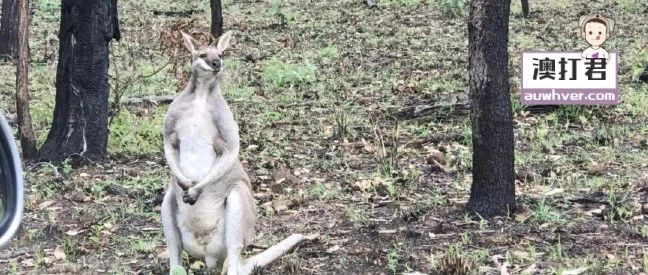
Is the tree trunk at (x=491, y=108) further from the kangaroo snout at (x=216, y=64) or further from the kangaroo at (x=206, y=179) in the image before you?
the kangaroo snout at (x=216, y=64)

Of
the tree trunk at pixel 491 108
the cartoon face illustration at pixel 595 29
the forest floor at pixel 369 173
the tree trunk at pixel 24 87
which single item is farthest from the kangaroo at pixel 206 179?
the cartoon face illustration at pixel 595 29

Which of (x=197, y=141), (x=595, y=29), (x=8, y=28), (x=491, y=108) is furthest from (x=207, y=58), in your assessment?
(x=8, y=28)

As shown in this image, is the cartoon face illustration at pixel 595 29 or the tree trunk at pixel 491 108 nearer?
the tree trunk at pixel 491 108

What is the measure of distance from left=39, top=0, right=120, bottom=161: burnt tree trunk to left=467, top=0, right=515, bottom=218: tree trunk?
358cm

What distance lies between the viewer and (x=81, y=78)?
782cm

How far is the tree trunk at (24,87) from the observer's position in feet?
24.4

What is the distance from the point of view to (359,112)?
984cm

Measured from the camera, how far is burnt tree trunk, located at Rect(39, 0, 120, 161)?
307 inches

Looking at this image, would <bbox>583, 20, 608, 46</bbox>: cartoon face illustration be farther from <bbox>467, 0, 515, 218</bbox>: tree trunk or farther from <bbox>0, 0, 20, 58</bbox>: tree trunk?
<bbox>0, 0, 20, 58</bbox>: tree trunk

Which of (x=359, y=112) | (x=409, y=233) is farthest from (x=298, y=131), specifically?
(x=409, y=233)

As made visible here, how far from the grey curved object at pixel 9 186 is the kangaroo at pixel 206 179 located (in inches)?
97.3

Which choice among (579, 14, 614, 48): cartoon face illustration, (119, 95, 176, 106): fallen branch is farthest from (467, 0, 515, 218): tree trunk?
(119, 95, 176, 106): fallen branch

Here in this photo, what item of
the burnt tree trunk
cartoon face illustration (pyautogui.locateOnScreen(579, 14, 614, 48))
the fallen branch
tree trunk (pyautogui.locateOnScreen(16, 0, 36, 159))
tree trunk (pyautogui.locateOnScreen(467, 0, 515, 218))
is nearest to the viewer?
tree trunk (pyautogui.locateOnScreen(467, 0, 515, 218))

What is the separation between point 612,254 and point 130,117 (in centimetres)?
571
